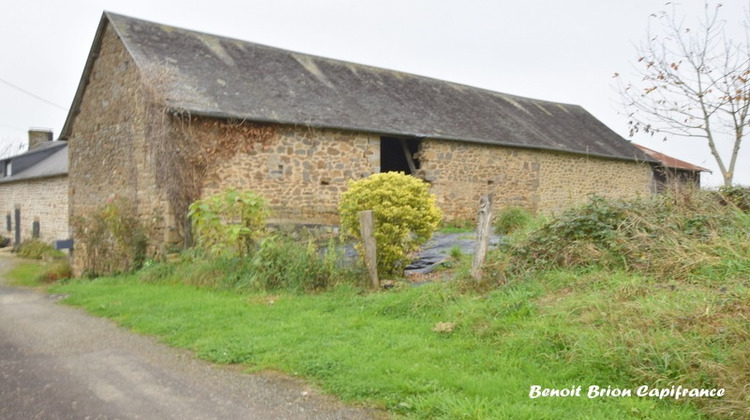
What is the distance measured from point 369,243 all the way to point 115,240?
7451mm

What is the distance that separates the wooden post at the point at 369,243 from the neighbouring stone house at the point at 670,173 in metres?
3.97

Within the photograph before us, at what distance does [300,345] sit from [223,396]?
1.15 meters

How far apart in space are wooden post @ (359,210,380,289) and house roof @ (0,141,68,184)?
17.3m

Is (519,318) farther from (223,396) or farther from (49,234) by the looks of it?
(49,234)

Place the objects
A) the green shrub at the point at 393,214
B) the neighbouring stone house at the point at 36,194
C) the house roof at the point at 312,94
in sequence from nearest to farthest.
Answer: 1. the green shrub at the point at 393,214
2. the house roof at the point at 312,94
3. the neighbouring stone house at the point at 36,194

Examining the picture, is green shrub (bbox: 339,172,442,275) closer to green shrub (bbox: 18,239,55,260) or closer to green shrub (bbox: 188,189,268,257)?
green shrub (bbox: 188,189,268,257)

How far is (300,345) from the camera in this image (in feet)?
16.8

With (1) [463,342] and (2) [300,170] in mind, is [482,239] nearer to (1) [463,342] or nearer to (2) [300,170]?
(1) [463,342]

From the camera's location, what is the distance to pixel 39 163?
24125 mm

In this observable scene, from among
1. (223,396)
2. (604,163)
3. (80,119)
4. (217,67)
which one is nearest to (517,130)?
(604,163)

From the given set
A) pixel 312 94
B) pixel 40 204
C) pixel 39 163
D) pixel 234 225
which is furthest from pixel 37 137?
pixel 234 225

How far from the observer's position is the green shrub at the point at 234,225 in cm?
871


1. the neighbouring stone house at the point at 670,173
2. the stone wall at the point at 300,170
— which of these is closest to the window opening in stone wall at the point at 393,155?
the stone wall at the point at 300,170

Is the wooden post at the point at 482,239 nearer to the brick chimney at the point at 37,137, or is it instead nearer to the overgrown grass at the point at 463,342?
the overgrown grass at the point at 463,342
